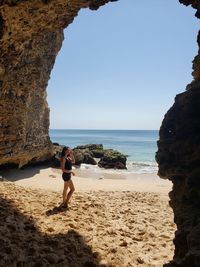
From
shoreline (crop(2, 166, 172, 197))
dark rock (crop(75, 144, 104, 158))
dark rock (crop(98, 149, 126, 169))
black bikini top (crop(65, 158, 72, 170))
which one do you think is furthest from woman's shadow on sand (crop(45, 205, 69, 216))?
dark rock (crop(75, 144, 104, 158))

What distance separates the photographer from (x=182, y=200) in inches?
226

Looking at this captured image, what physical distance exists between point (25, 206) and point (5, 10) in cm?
542

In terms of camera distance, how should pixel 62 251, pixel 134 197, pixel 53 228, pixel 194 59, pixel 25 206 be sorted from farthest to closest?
pixel 134 197
pixel 25 206
pixel 53 228
pixel 194 59
pixel 62 251

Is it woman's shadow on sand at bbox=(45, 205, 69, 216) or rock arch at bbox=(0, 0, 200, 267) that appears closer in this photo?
rock arch at bbox=(0, 0, 200, 267)

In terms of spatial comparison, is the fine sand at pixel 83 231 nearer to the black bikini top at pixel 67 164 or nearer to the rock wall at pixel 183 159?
the black bikini top at pixel 67 164

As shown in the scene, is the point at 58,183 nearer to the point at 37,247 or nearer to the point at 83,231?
the point at 83,231

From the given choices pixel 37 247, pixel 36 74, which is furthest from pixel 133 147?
pixel 37 247

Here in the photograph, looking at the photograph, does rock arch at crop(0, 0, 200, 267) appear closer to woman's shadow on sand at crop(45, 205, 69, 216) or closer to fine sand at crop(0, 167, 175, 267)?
fine sand at crop(0, 167, 175, 267)

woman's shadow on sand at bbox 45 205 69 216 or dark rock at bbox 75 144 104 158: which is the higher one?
woman's shadow on sand at bbox 45 205 69 216

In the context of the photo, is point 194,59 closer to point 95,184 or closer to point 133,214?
point 133,214

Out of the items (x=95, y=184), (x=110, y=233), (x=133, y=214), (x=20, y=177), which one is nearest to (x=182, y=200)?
(x=110, y=233)

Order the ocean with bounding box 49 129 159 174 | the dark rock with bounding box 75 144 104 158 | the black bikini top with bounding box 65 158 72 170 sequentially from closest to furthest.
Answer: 1. the black bikini top with bounding box 65 158 72 170
2. the ocean with bounding box 49 129 159 174
3. the dark rock with bounding box 75 144 104 158

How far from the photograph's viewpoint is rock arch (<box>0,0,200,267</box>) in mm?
5375

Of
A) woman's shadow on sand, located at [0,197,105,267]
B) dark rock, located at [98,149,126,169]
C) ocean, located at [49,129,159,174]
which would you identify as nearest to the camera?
woman's shadow on sand, located at [0,197,105,267]
